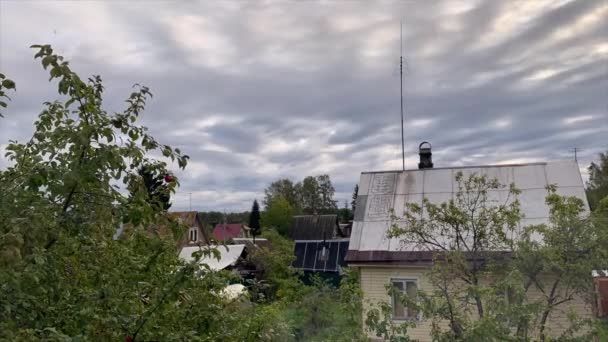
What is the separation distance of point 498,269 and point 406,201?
428 centimetres

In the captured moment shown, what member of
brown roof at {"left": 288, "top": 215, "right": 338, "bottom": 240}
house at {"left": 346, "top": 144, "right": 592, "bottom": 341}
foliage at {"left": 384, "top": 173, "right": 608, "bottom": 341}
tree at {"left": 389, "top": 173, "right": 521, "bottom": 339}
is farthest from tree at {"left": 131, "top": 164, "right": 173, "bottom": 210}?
brown roof at {"left": 288, "top": 215, "right": 338, "bottom": 240}

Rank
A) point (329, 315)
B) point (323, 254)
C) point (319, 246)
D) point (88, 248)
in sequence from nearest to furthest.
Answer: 1. point (88, 248)
2. point (329, 315)
3. point (323, 254)
4. point (319, 246)

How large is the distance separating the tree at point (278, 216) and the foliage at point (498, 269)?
3502cm

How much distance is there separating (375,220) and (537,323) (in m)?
6.98

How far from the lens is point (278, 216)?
148ft

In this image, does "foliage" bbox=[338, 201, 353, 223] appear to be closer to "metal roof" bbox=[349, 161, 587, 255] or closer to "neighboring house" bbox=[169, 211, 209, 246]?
"metal roof" bbox=[349, 161, 587, 255]

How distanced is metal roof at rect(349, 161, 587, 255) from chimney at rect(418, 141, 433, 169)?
78 cm

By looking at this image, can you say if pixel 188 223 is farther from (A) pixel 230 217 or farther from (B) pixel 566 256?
(A) pixel 230 217

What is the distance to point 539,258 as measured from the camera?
658 centimetres

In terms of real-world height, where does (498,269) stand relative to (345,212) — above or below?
below

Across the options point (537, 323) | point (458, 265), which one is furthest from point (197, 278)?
point (458, 265)

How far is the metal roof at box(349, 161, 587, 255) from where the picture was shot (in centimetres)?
1056

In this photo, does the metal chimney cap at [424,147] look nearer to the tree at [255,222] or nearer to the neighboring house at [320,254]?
the neighboring house at [320,254]

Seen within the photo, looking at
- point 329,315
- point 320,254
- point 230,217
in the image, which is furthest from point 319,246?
point 230,217
